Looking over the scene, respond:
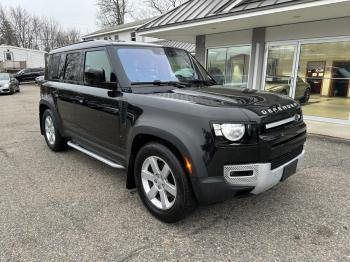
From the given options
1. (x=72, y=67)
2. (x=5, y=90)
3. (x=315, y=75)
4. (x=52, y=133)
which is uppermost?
(x=72, y=67)

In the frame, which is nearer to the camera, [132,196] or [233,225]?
[233,225]

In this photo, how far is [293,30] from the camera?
8.69 metres

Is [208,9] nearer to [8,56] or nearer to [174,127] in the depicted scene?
[174,127]

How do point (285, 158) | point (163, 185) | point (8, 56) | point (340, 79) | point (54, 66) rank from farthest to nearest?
point (8, 56) → point (340, 79) → point (54, 66) → point (163, 185) → point (285, 158)

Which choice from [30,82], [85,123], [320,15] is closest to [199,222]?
[85,123]

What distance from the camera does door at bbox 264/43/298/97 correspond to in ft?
29.6

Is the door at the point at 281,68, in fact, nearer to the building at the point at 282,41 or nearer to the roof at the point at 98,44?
the building at the point at 282,41

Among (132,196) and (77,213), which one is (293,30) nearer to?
(132,196)

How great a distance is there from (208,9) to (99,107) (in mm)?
6976

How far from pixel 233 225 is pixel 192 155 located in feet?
3.33

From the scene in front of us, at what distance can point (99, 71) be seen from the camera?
11.8ft

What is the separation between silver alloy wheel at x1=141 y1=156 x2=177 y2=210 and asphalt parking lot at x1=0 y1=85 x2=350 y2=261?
23cm

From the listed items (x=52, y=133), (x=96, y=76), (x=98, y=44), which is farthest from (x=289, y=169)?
(x=52, y=133)

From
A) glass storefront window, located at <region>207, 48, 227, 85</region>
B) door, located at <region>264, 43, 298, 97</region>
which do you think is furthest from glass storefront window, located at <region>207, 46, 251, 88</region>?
door, located at <region>264, 43, 298, 97</region>
